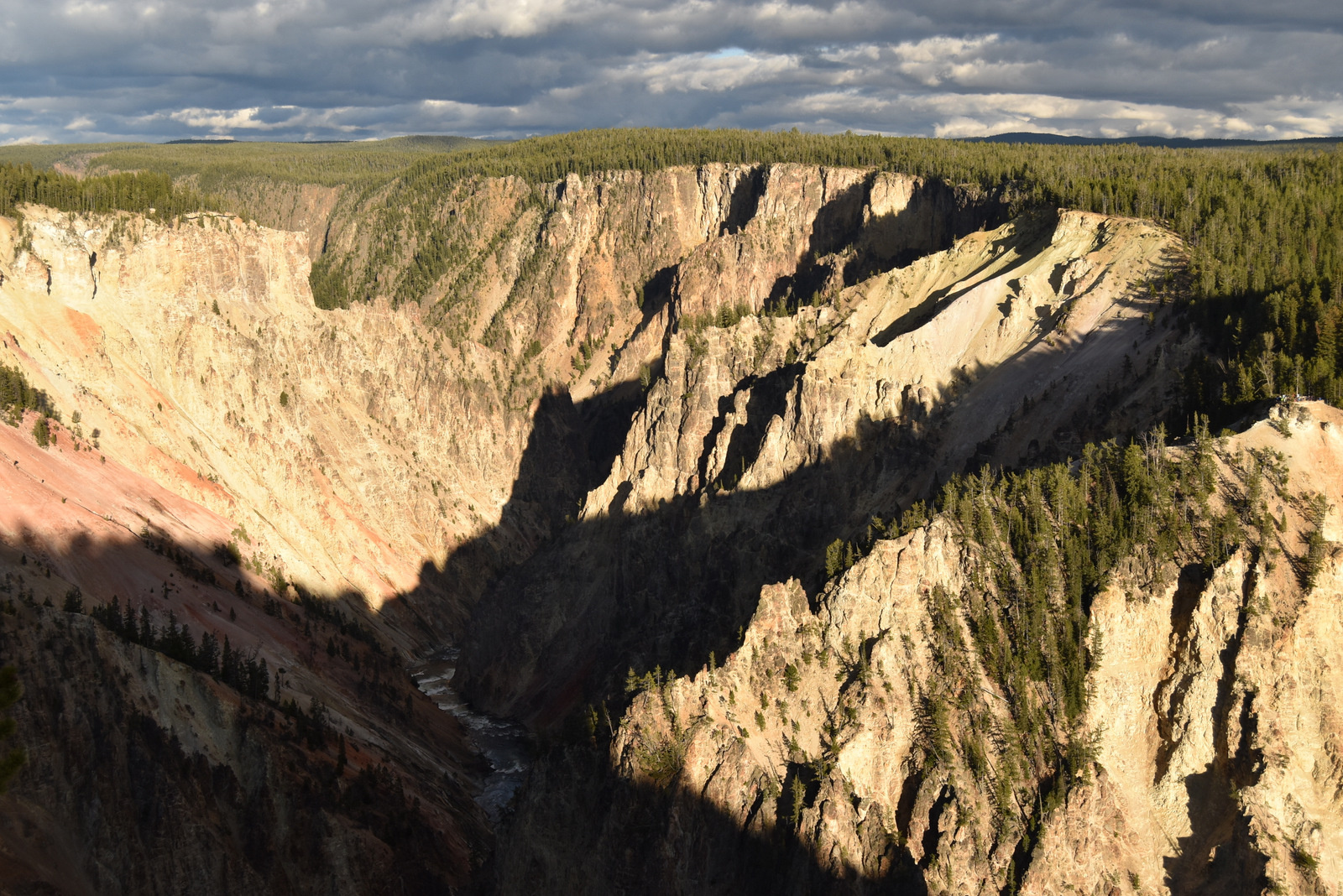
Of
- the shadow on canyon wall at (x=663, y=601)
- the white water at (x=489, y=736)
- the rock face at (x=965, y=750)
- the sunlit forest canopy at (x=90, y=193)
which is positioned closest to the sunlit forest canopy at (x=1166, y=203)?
the sunlit forest canopy at (x=90, y=193)

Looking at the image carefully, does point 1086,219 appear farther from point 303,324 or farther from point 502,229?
point 502,229

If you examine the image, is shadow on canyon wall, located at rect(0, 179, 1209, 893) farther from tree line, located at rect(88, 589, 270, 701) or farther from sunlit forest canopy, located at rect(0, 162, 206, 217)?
sunlit forest canopy, located at rect(0, 162, 206, 217)

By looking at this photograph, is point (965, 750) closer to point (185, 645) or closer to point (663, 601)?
point (663, 601)

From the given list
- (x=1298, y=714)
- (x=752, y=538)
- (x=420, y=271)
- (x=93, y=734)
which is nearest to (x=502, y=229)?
(x=420, y=271)

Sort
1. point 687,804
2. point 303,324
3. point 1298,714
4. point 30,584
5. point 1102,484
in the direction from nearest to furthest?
point 1298,714 < point 687,804 < point 1102,484 < point 30,584 < point 303,324

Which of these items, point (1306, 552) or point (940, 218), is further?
point (940, 218)

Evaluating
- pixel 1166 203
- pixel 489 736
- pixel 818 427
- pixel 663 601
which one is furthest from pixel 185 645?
pixel 1166 203

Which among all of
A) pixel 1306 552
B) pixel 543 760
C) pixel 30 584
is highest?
pixel 1306 552
